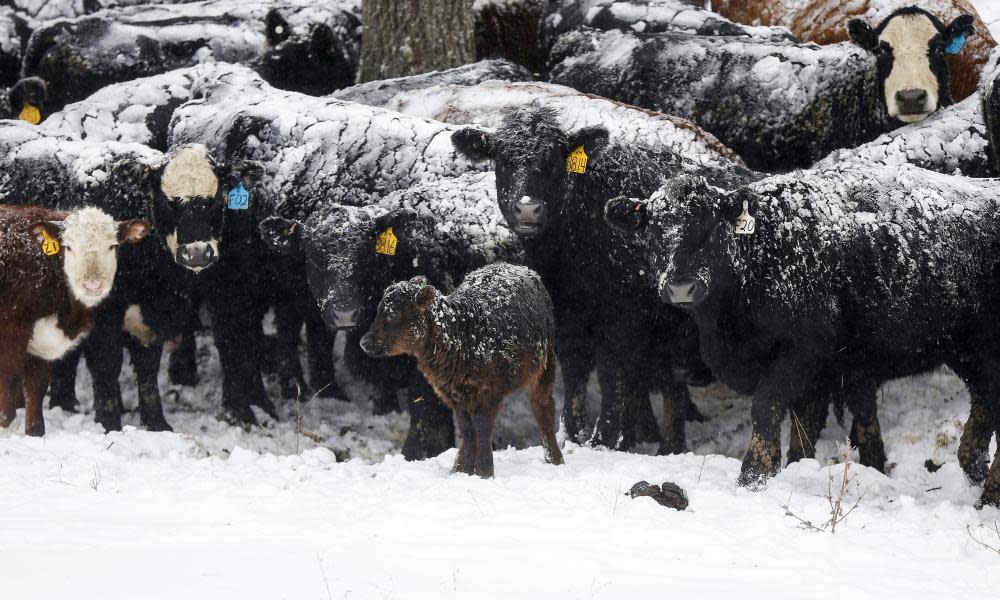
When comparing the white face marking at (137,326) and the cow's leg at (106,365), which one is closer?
the cow's leg at (106,365)

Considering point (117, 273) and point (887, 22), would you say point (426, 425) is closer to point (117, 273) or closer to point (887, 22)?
point (117, 273)

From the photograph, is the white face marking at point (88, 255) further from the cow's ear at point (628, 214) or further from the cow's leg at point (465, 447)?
the cow's ear at point (628, 214)

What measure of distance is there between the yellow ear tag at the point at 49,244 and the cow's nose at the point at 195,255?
0.92 m

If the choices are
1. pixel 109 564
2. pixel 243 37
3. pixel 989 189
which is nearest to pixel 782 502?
pixel 989 189

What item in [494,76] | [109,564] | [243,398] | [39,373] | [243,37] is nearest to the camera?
[109,564]

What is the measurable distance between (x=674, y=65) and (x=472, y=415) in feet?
19.0

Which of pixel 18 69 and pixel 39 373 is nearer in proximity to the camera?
pixel 39 373

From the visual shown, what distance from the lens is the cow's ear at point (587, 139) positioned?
26.5 ft

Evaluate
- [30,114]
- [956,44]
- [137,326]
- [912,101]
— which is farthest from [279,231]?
[956,44]

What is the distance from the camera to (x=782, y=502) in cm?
589

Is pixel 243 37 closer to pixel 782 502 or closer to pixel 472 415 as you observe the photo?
pixel 472 415

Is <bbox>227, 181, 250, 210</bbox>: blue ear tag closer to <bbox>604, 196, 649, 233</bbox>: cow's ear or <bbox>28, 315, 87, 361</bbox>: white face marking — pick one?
<bbox>28, 315, 87, 361</bbox>: white face marking

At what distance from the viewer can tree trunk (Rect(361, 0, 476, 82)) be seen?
39.5 ft

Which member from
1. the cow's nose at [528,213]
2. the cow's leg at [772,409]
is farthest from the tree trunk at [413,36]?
the cow's leg at [772,409]
